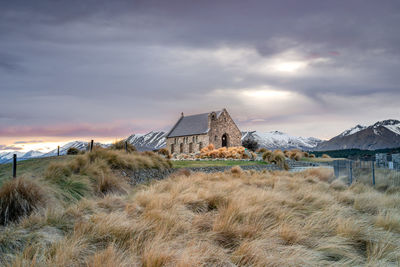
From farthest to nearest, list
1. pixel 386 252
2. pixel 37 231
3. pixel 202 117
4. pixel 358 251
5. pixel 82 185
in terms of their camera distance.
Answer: pixel 202 117, pixel 82 185, pixel 358 251, pixel 386 252, pixel 37 231

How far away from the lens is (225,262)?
3.01m

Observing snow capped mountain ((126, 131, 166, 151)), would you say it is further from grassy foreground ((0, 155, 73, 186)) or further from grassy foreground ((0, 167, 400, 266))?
grassy foreground ((0, 167, 400, 266))

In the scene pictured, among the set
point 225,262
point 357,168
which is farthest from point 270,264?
point 357,168

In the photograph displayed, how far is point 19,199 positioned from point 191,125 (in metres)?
31.0

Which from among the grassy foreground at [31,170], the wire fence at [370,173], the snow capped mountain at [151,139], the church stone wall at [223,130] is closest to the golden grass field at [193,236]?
the grassy foreground at [31,170]

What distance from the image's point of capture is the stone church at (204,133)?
3234cm

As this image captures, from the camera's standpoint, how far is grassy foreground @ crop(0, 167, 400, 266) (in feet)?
9.25

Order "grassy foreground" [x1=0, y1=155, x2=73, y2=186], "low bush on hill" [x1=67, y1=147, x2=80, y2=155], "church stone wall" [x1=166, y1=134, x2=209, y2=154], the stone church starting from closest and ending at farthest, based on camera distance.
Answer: "grassy foreground" [x1=0, y1=155, x2=73, y2=186] → "low bush on hill" [x1=67, y1=147, x2=80, y2=155] → "church stone wall" [x1=166, y1=134, x2=209, y2=154] → the stone church

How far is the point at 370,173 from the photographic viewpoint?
10.4 meters

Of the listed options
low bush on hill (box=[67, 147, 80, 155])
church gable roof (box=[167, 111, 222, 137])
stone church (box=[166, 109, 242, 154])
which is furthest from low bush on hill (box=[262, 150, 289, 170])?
low bush on hill (box=[67, 147, 80, 155])

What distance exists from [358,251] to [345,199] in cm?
340

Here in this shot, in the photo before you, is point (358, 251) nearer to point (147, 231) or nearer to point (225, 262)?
point (225, 262)

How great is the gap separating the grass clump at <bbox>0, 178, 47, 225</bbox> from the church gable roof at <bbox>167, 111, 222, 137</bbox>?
27.2 metres

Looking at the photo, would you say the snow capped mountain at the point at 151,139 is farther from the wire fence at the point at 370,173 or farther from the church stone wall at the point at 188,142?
the wire fence at the point at 370,173
